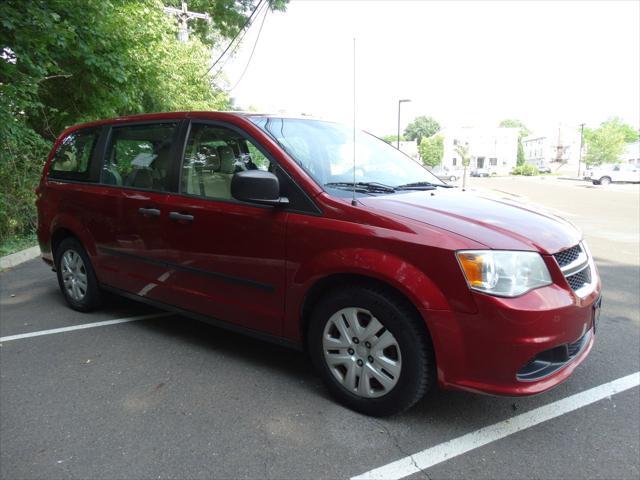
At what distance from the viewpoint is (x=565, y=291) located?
8.20 ft

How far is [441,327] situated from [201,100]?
14.1 m

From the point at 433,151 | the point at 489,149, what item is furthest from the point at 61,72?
the point at 489,149

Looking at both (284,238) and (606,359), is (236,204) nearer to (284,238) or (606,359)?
(284,238)

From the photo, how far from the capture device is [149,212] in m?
3.71

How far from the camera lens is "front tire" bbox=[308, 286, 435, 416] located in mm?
2568

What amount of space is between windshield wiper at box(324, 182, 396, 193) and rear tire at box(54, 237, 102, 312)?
2.62 m

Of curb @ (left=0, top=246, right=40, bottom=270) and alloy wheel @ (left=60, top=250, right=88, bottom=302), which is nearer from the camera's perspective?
alloy wheel @ (left=60, top=250, right=88, bottom=302)

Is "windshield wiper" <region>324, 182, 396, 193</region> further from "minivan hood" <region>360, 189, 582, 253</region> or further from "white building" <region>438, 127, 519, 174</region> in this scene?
"white building" <region>438, 127, 519, 174</region>

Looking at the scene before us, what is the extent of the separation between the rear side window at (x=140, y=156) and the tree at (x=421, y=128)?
12880 centimetres

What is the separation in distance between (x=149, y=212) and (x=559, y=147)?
10558 centimetres

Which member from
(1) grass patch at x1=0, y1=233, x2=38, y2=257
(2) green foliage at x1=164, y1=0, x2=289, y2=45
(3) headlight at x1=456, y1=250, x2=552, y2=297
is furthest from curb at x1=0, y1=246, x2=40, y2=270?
(2) green foliage at x1=164, y1=0, x2=289, y2=45

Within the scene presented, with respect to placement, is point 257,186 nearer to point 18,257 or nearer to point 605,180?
point 18,257

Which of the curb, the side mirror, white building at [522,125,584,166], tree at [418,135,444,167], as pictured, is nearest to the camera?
the side mirror

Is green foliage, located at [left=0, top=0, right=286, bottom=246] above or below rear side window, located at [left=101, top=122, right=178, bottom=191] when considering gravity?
above
